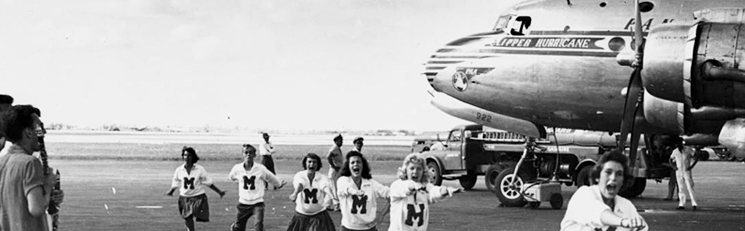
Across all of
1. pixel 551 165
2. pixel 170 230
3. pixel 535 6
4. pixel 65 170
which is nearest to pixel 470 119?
pixel 551 165

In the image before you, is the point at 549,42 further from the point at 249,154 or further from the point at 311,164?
the point at 311,164

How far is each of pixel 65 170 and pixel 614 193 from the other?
3522cm

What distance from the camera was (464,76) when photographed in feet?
66.7

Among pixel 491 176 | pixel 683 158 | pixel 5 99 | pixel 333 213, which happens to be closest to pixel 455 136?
pixel 491 176

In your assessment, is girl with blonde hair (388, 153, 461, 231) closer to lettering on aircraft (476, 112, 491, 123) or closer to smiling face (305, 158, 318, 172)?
smiling face (305, 158, 318, 172)

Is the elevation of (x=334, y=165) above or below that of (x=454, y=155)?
below

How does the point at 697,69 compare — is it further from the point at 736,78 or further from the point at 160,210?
the point at 160,210

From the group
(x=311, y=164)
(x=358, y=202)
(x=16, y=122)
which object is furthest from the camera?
(x=311, y=164)

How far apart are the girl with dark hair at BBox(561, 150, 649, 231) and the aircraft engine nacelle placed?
7.02 m

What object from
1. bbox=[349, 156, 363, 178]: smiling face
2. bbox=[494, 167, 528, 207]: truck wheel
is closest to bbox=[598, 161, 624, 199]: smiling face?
bbox=[349, 156, 363, 178]: smiling face

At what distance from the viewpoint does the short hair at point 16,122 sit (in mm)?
6707

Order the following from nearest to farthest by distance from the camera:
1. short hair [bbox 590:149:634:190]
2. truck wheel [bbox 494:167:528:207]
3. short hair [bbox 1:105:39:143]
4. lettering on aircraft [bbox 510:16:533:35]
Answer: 1. short hair [bbox 590:149:634:190]
2. short hair [bbox 1:105:39:143]
3. lettering on aircraft [bbox 510:16:533:35]
4. truck wheel [bbox 494:167:528:207]

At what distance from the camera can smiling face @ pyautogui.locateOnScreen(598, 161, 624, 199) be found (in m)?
6.31

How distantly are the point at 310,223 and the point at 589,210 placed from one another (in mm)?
5925
